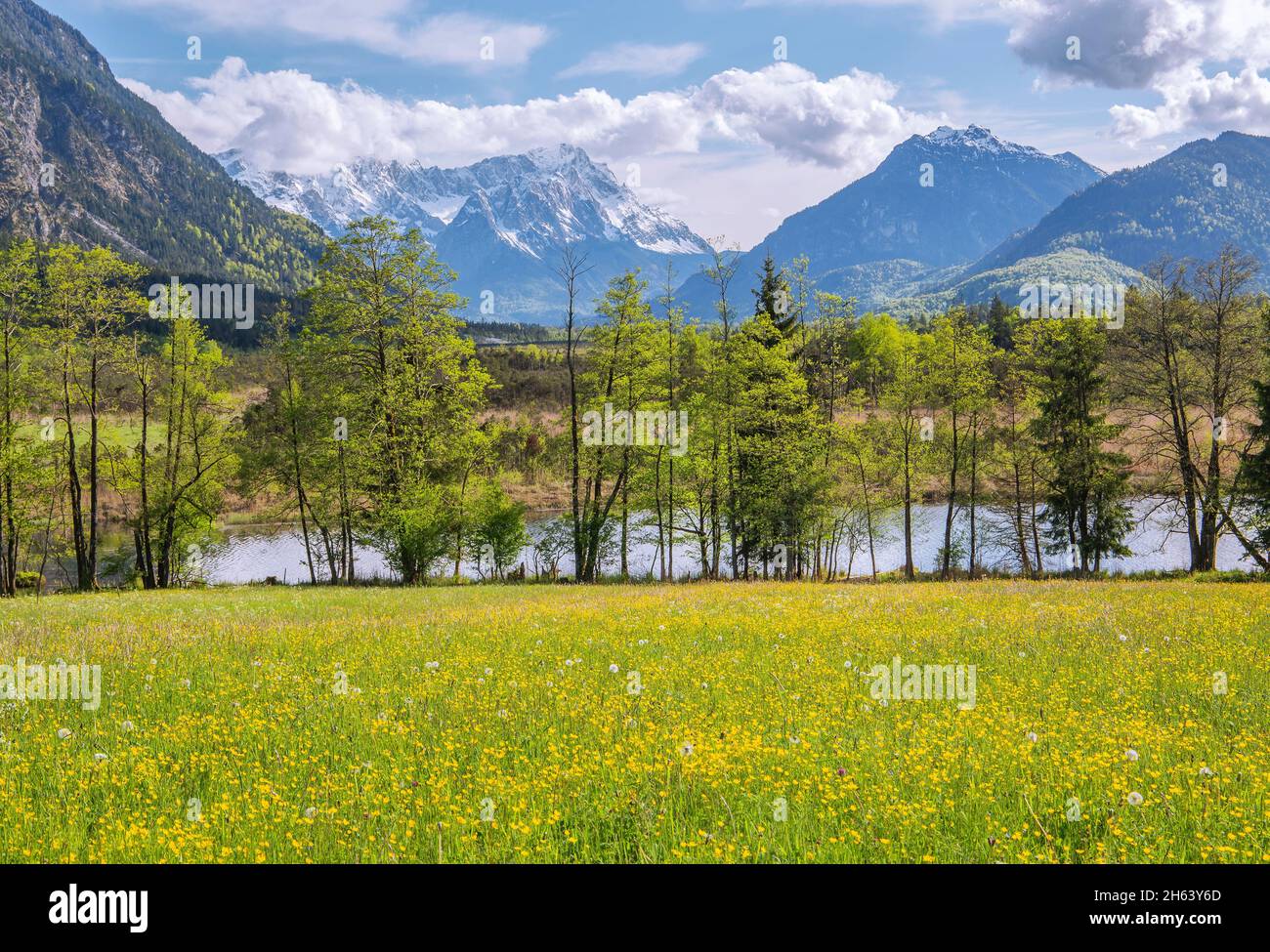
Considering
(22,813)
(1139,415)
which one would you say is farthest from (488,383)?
(22,813)

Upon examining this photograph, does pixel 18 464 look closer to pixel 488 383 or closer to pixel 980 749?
pixel 488 383

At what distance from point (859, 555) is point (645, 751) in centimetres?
6438

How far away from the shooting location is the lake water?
5097 cm

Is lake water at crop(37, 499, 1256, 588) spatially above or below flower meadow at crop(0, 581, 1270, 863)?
below

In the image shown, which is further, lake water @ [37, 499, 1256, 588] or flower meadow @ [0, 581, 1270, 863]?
lake water @ [37, 499, 1256, 588]

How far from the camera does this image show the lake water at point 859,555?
50969 millimetres

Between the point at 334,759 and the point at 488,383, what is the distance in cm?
3594

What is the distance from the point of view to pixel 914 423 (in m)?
46.4

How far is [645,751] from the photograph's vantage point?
21.7 feet

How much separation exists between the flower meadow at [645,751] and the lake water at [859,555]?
35.1 meters

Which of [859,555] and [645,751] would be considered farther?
[859,555]

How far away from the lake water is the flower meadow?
3512 centimetres

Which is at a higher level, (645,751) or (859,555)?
(645,751)
